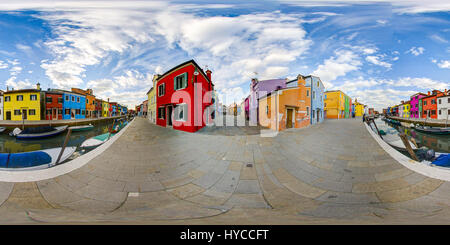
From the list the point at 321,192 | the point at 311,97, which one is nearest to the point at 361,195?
the point at 321,192

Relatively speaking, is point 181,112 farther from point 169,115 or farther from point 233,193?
point 233,193

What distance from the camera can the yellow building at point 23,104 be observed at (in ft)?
24.1

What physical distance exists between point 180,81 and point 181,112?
1.60m

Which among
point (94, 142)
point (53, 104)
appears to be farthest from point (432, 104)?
point (53, 104)

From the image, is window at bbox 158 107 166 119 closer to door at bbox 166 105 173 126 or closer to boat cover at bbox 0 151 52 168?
door at bbox 166 105 173 126

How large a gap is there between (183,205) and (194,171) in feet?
2.27

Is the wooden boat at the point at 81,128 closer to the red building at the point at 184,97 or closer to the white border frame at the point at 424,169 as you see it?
the red building at the point at 184,97

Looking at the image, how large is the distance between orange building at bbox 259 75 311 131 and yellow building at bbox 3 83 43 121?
38.5 ft

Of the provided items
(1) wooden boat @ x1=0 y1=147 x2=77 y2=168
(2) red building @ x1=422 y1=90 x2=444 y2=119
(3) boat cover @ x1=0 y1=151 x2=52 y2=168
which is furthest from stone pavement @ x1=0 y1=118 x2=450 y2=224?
(2) red building @ x1=422 y1=90 x2=444 y2=119

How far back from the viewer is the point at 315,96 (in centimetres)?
943

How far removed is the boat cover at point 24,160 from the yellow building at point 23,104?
522cm

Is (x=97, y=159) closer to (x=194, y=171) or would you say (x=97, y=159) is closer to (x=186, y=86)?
(x=194, y=171)

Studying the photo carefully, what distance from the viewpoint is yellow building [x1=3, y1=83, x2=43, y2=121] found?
24.1 feet
